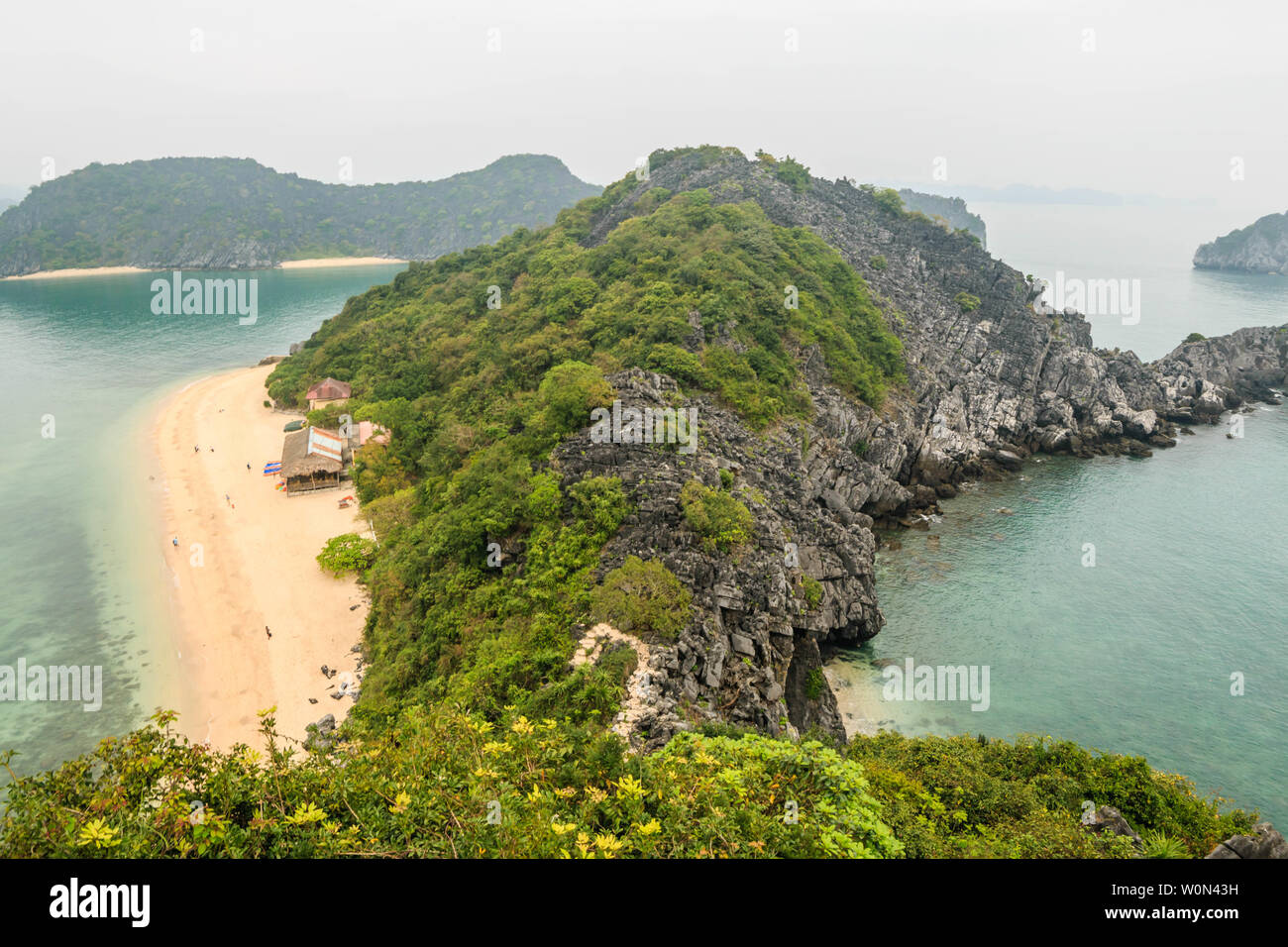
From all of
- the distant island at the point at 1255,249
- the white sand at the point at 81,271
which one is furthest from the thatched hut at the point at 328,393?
the distant island at the point at 1255,249

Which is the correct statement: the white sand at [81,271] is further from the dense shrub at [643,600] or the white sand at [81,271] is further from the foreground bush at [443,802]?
the foreground bush at [443,802]

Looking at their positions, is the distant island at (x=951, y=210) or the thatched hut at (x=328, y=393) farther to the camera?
the distant island at (x=951, y=210)

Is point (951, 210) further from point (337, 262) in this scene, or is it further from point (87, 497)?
point (87, 497)

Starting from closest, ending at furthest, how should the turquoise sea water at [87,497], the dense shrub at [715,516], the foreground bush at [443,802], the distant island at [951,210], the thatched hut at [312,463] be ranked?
the foreground bush at [443,802]
the dense shrub at [715,516]
the turquoise sea water at [87,497]
the thatched hut at [312,463]
the distant island at [951,210]

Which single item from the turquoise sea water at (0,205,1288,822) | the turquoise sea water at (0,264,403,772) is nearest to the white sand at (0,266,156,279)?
the turquoise sea water at (0,264,403,772)

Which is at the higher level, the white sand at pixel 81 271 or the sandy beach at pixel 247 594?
the white sand at pixel 81 271

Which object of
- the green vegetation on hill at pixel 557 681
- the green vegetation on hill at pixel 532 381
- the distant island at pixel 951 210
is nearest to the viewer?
the green vegetation on hill at pixel 557 681

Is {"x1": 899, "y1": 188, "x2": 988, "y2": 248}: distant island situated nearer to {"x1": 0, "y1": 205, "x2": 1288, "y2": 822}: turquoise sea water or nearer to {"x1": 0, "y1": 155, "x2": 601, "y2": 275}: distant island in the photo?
{"x1": 0, "y1": 155, "x2": 601, "y2": 275}: distant island
